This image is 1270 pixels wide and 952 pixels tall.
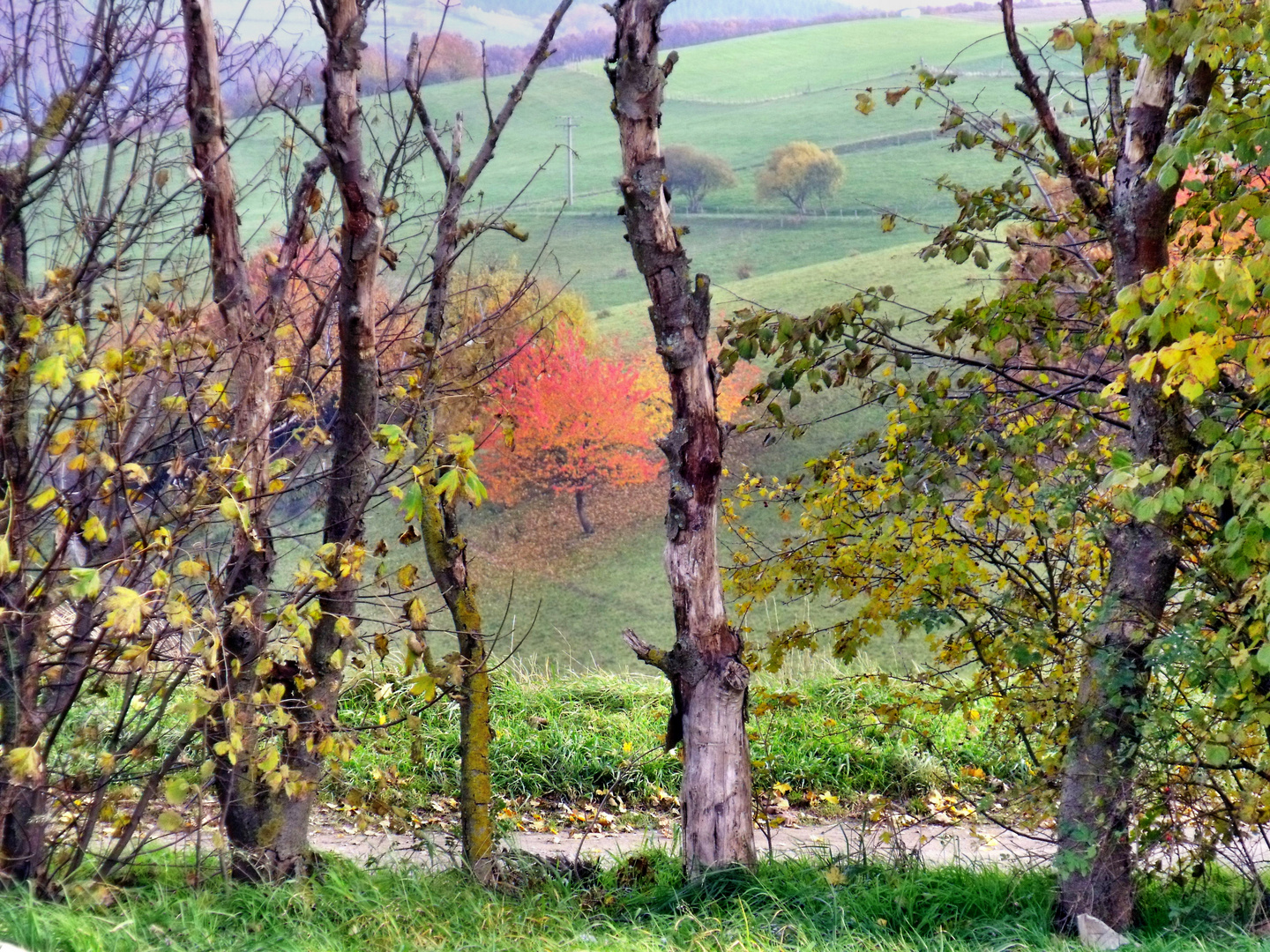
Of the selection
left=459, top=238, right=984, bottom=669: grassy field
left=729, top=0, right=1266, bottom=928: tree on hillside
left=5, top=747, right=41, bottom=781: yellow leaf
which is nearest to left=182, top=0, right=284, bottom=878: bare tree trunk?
left=5, top=747, right=41, bottom=781: yellow leaf

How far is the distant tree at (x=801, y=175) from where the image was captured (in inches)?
371

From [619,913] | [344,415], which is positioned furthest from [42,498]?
[619,913]

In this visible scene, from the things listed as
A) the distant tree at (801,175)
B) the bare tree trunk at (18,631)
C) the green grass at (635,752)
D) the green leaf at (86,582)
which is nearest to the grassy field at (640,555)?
the distant tree at (801,175)

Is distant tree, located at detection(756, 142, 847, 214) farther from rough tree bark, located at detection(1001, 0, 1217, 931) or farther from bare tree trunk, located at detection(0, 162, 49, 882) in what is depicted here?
bare tree trunk, located at detection(0, 162, 49, 882)

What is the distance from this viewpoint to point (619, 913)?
3.20 meters

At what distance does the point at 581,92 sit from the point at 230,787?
27.2 feet

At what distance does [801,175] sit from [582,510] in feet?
11.6

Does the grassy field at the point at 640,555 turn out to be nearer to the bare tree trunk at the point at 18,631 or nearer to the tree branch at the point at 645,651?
the tree branch at the point at 645,651

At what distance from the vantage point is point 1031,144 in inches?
132

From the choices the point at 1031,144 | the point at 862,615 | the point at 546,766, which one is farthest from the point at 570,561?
the point at 1031,144

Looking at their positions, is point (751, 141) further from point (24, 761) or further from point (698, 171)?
point (24, 761)

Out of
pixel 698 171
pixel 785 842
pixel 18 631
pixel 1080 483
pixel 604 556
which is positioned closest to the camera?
pixel 18 631

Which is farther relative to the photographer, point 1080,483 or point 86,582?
point 1080,483

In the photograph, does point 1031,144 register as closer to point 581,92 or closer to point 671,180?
point 671,180
